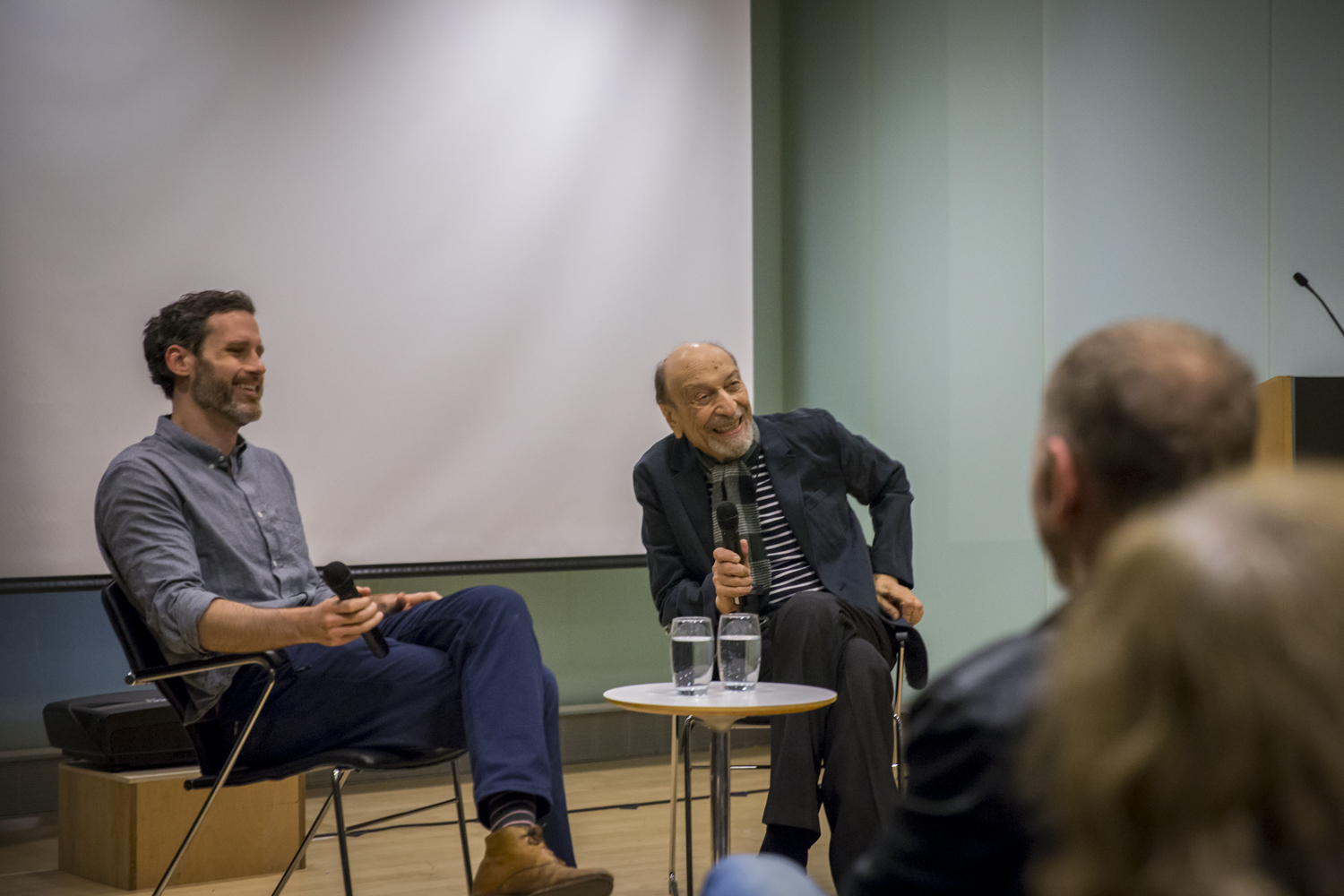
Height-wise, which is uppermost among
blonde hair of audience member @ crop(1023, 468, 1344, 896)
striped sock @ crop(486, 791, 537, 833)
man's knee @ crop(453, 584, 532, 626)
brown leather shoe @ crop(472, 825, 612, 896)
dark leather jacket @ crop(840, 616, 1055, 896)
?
blonde hair of audience member @ crop(1023, 468, 1344, 896)

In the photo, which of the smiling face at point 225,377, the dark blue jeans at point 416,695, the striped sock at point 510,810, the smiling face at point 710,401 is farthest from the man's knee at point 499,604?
the smiling face at point 710,401

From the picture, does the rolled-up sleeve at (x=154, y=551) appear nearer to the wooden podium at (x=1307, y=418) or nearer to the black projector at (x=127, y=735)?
the black projector at (x=127, y=735)

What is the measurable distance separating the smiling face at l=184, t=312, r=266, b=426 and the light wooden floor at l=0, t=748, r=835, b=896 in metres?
1.07

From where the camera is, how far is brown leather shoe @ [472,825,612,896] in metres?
1.81

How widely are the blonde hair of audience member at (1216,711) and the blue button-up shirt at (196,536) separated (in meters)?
1.83

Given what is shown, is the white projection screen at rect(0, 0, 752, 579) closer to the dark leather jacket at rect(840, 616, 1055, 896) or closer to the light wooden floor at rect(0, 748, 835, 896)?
the light wooden floor at rect(0, 748, 835, 896)

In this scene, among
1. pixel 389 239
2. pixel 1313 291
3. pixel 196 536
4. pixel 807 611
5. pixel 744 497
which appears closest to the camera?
pixel 196 536

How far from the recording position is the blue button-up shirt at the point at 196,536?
2090mm

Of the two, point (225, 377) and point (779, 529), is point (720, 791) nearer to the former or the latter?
point (779, 529)

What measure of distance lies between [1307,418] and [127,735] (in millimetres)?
2758

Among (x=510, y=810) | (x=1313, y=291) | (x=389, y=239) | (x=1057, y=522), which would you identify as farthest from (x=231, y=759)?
(x=1313, y=291)

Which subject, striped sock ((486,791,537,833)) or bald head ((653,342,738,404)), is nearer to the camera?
striped sock ((486,791,537,833))

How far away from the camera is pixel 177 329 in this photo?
244 cm

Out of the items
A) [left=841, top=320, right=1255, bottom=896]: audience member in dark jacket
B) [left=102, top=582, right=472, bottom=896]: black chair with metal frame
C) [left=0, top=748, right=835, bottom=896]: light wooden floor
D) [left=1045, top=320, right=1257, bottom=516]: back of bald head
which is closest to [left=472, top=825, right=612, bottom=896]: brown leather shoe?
[left=102, top=582, right=472, bottom=896]: black chair with metal frame
